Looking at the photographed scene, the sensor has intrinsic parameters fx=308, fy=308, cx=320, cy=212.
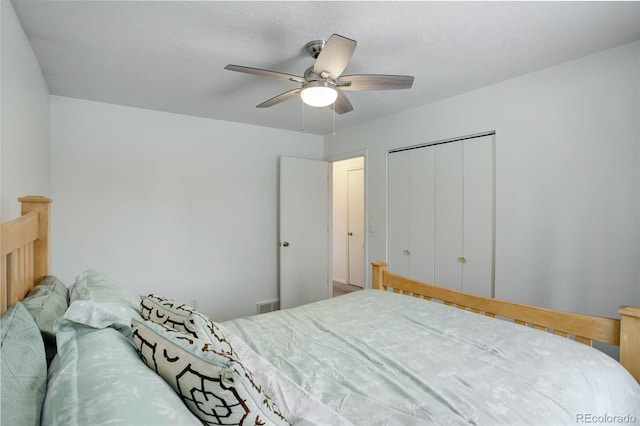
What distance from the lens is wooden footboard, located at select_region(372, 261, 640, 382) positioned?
1.30 metres

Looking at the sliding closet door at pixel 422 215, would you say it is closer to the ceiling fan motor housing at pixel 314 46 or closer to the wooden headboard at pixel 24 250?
the ceiling fan motor housing at pixel 314 46

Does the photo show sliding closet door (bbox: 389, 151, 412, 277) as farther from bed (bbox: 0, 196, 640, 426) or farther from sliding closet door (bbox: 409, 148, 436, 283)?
bed (bbox: 0, 196, 640, 426)

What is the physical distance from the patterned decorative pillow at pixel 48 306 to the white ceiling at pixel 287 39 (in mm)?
1347

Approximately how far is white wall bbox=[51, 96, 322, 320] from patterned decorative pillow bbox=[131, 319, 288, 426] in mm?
2602

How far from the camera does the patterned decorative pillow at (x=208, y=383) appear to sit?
0.70 meters

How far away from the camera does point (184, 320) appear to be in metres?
1.06

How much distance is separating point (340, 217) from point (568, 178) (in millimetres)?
3822

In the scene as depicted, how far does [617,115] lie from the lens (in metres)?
1.93

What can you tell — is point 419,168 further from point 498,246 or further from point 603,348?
point 603,348

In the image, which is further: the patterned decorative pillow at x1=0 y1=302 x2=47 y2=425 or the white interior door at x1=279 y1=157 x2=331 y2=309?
the white interior door at x1=279 y1=157 x2=331 y2=309

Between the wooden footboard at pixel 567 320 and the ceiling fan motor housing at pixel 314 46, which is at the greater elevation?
the ceiling fan motor housing at pixel 314 46

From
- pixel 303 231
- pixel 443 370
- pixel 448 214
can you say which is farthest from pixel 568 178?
pixel 303 231

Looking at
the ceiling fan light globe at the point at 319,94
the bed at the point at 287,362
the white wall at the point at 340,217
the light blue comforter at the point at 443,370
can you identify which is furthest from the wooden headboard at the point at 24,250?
→ the white wall at the point at 340,217

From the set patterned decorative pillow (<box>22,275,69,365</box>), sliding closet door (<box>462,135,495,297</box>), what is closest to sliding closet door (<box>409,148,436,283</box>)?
sliding closet door (<box>462,135,495,297</box>)
